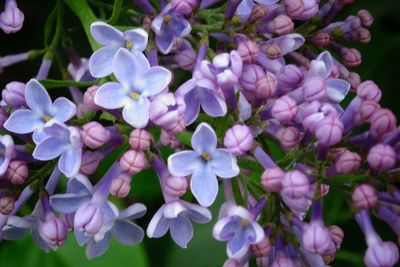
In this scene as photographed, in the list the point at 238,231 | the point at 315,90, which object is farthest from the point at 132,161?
the point at 315,90

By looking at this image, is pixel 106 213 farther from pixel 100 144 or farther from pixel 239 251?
pixel 239 251

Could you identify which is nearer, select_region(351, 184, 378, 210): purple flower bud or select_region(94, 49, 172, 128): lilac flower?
select_region(351, 184, 378, 210): purple flower bud

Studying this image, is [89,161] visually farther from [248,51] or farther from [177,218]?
[248,51]

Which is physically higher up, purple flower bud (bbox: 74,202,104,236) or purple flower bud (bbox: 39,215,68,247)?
purple flower bud (bbox: 74,202,104,236)

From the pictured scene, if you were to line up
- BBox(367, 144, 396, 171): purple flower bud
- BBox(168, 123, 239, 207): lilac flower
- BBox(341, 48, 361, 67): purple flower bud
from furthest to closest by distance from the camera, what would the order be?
BBox(341, 48, 361, 67): purple flower bud
BBox(168, 123, 239, 207): lilac flower
BBox(367, 144, 396, 171): purple flower bud

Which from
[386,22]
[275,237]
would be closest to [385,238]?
[386,22]

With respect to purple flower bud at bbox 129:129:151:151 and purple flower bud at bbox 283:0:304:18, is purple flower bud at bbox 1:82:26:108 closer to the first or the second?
purple flower bud at bbox 129:129:151:151

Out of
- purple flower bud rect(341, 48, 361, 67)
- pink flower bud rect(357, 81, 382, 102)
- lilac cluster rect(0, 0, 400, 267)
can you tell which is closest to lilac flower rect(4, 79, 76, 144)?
lilac cluster rect(0, 0, 400, 267)
